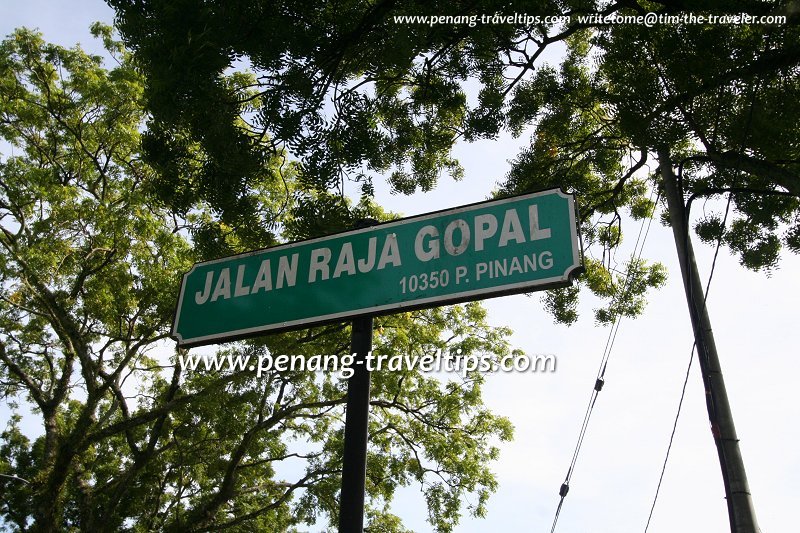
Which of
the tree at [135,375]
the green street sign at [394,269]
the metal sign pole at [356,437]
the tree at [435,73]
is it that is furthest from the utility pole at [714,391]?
the tree at [135,375]

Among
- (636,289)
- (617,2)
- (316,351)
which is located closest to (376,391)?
(316,351)

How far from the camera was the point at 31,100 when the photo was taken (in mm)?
12742

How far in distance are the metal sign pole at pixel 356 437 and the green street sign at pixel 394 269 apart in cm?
11

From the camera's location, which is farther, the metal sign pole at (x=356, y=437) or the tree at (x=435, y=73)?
the tree at (x=435, y=73)

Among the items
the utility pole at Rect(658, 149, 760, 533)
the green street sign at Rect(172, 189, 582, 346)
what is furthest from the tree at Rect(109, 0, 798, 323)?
the green street sign at Rect(172, 189, 582, 346)

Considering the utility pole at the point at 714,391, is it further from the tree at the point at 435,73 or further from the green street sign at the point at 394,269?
the green street sign at the point at 394,269

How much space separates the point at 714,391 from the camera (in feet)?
12.1

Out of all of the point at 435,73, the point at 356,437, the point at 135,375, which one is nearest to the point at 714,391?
the point at 356,437

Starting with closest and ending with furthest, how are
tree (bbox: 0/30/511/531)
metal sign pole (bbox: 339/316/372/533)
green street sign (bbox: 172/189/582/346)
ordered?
1. metal sign pole (bbox: 339/316/372/533)
2. green street sign (bbox: 172/189/582/346)
3. tree (bbox: 0/30/511/531)

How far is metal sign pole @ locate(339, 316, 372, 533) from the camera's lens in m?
1.97

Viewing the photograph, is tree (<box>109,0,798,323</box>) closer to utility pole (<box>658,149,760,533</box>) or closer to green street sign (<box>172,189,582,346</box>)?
utility pole (<box>658,149,760,533</box>)

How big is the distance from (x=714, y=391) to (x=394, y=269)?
2.31 meters

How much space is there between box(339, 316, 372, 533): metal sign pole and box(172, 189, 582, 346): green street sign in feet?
0.35

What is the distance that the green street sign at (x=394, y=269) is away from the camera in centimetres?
229
